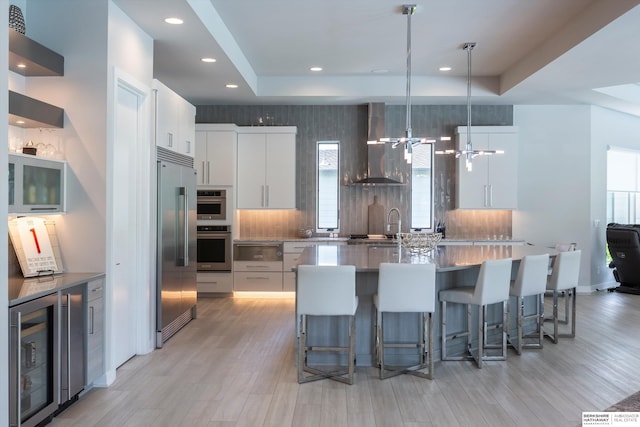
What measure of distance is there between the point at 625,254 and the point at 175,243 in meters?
6.74

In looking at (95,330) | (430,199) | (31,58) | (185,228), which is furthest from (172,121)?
(430,199)

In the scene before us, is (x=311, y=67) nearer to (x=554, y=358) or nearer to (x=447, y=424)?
(x=554, y=358)

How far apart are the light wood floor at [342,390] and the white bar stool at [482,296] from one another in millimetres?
147

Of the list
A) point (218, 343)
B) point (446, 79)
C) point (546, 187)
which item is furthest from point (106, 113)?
point (546, 187)

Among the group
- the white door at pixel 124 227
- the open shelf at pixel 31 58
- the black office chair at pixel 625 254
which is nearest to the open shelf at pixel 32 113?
the open shelf at pixel 31 58

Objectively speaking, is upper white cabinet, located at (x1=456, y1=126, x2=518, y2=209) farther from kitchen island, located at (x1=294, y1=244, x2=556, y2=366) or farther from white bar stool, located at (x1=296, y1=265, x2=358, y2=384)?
white bar stool, located at (x1=296, y1=265, x2=358, y2=384)

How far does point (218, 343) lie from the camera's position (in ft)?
16.4

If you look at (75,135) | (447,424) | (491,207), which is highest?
(75,135)

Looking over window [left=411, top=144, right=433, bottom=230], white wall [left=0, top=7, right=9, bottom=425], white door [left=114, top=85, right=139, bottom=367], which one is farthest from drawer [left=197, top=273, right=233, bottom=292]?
white wall [left=0, top=7, right=9, bottom=425]

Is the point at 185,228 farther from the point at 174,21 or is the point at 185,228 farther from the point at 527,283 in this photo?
the point at 527,283

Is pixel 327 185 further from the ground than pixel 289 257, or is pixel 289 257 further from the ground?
pixel 327 185

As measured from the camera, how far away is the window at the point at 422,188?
780cm

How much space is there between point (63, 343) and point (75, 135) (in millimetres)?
1498

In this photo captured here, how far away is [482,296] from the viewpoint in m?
4.10
